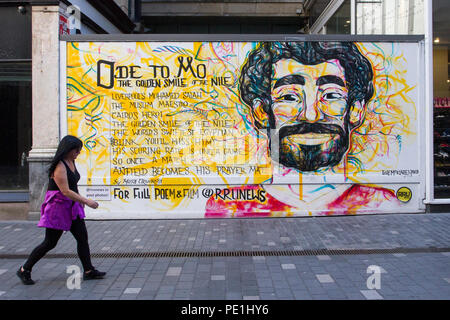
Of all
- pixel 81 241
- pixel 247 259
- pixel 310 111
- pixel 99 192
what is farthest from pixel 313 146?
pixel 81 241

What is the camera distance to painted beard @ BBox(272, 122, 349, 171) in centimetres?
808

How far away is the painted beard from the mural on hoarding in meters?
0.02

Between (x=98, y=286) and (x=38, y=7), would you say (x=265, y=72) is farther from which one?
(x=98, y=286)

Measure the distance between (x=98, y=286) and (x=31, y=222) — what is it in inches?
155

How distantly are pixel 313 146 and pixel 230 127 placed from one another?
5.48 ft

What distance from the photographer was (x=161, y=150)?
805 cm

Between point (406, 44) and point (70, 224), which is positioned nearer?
point (70, 224)

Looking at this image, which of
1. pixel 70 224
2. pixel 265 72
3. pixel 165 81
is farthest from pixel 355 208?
pixel 70 224

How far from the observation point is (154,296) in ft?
14.5

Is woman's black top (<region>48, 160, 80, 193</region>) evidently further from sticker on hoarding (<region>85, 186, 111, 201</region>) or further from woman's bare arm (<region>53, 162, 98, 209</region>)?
sticker on hoarding (<region>85, 186, 111, 201</region>)

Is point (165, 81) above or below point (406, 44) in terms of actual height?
below
